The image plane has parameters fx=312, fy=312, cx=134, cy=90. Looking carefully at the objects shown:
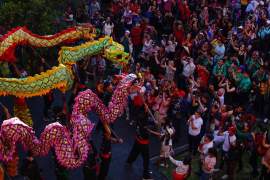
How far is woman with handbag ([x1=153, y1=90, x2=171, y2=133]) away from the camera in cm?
781

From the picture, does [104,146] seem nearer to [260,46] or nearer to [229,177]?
[229,177]

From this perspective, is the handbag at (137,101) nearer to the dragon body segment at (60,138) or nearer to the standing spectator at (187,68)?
the standing spectator at (187,68)

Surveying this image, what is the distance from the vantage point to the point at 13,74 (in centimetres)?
1092

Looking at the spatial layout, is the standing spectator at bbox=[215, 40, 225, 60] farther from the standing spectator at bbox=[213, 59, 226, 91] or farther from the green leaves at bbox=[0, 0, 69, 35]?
the green leaves at bbox=[0, 0, 69, 35]

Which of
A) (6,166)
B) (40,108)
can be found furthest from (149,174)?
(40,108)

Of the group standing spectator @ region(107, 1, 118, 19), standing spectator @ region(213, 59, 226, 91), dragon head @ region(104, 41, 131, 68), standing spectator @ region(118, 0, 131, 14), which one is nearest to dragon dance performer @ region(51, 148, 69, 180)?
dragon head @ region(104, 41, 131, 68)

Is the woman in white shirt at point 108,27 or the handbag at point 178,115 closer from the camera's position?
the handbag at point 178,115

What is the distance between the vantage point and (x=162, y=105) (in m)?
7.84

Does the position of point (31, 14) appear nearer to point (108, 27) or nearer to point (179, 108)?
point (108, 27)

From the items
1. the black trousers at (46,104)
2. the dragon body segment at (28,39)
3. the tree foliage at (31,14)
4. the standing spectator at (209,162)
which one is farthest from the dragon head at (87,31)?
the standing spectator at (209,162)

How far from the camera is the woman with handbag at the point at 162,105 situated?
781 cm

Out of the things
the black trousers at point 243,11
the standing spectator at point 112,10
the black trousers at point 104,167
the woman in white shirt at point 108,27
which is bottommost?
the black trousers at point 104,167

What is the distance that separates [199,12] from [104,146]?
9179 mm

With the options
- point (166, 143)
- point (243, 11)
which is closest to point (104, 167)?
point (166, 143)
